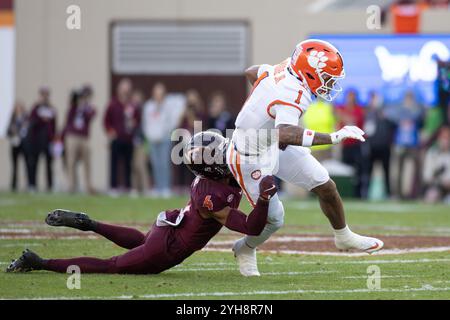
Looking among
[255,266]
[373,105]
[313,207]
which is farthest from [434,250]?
[373,105]

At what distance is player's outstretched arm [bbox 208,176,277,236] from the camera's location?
22.2 ft

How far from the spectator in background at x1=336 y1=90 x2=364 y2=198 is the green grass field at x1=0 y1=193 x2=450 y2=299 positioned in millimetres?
3922

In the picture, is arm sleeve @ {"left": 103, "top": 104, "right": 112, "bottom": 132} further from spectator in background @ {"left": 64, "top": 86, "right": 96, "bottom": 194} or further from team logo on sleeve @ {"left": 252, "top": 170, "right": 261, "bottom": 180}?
team logo on sleeve @ {"left": 252, "top": 170, "right": 261, "bottom": 180}

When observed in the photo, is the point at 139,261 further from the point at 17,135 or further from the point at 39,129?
the point at 17,135

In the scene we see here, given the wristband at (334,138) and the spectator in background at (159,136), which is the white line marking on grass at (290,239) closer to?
the wristband at (334,138)

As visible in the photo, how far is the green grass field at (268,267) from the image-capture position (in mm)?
6602

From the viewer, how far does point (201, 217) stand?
7258 mm

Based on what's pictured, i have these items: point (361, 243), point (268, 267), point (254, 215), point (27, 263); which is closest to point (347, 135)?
point (254, 215)

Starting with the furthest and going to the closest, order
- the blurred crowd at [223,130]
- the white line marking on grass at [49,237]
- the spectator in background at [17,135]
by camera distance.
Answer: the spectator in background at [17,135], the blurred crowd at [223,130], the white line marking on grass at [49,237]

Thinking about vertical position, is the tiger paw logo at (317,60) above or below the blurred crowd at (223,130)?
above

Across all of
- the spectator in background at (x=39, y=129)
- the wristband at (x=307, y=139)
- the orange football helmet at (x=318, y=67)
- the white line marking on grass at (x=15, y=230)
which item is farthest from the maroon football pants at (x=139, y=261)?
the spectator in background at (x=39, y=129)

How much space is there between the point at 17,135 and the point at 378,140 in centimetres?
627

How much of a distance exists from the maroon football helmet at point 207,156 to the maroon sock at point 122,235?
2.26ft

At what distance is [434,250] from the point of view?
912 centimetres
